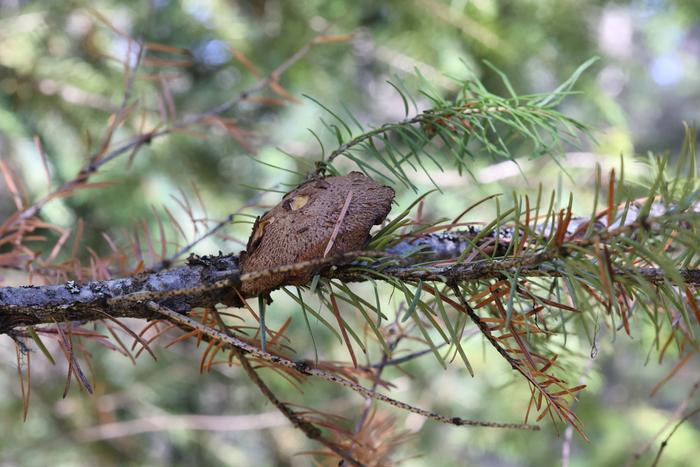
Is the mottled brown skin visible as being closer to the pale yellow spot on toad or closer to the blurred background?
the pale yellow spot on toad

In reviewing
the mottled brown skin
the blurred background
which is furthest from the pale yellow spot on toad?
the blurred background

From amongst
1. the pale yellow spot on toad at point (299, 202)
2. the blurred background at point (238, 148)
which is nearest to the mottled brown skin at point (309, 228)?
the pale yellow spot on toad at point (299, 202)

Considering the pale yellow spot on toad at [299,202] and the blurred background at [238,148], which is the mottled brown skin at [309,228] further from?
the blurred background at [238,148]

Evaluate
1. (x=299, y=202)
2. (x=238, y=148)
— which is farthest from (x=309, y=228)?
(x=238, y=148)

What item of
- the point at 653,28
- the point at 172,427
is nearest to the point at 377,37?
the point at 653,28

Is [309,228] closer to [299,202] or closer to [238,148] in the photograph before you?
[299,202]
